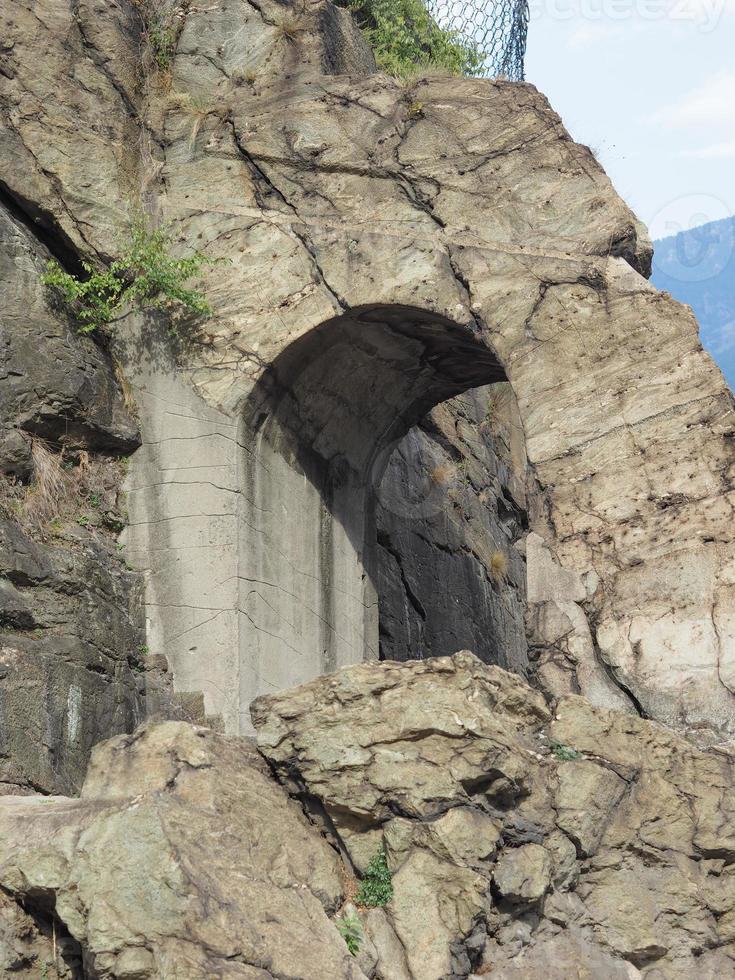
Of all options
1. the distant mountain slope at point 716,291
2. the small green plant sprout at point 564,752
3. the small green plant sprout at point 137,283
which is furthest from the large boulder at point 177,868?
the distant mountain slope at point 716,291

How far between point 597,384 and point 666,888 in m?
3.11

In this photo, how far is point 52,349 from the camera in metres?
9.05

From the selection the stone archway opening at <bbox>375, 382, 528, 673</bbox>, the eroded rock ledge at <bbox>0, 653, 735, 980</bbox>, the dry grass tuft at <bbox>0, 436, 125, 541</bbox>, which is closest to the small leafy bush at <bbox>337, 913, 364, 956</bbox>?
the eroded rock ledge at <bbox>0, 653, 735, 980</bbox>

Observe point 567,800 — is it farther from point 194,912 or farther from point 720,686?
point 194,912

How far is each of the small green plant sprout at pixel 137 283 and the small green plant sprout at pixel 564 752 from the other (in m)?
3.80

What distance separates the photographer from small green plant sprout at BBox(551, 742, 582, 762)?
7.33 metres

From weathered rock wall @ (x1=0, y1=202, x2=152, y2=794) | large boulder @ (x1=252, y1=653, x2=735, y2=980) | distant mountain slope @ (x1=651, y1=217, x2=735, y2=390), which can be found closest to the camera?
large boulder @ (x1=252, y1=653, x2=735, y2=980)

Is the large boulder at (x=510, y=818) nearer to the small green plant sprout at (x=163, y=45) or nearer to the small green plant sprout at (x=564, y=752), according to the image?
the small green plant sprout at (x=564, y=752)

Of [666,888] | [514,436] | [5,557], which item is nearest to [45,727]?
[5,557]

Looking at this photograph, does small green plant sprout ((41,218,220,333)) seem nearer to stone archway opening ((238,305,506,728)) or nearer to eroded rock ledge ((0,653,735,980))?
stone archway opening ((238,305,506,728))

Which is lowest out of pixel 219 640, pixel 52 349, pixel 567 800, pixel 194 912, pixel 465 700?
pixel 194 912

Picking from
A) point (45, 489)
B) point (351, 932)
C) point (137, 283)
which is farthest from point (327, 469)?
point (351, 932)

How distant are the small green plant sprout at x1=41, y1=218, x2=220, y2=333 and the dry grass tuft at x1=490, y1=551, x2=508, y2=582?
6.14 metres

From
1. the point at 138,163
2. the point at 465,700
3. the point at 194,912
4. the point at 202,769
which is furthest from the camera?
the point at 138,163
